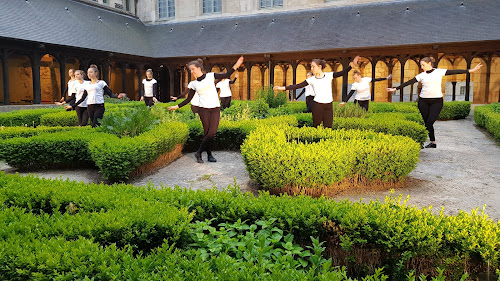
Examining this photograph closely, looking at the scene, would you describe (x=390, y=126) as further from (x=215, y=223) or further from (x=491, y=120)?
(x=215, y=223)

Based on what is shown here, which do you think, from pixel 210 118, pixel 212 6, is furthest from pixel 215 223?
A: pixel 212 6

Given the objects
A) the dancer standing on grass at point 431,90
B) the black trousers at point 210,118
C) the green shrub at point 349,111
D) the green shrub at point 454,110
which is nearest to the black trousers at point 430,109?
the dancer standing on grass at point 431,90

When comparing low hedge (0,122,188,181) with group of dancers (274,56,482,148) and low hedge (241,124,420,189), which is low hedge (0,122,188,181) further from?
group of dancers (274,56,482,148)

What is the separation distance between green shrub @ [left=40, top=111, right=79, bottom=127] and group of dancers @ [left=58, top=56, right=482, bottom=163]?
1001 mm

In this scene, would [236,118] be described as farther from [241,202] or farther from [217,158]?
[241,202]

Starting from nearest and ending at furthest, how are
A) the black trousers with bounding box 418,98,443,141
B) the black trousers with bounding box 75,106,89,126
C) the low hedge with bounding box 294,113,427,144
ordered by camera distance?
1. the low hedge with bounding box 294,113,427,144
2. the black trousers with bounding box 418,98,443,141
3. the black trousers with bounding box 75,106,89,126

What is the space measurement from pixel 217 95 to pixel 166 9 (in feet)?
83.7

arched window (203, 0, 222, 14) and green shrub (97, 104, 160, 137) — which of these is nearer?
green shrub (97, 104, 160, 137)

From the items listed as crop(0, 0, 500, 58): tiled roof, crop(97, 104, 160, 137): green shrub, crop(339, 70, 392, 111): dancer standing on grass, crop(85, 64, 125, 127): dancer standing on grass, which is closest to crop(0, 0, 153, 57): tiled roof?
crop(0, 0, 500, 58): tiled roof

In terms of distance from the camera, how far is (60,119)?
37.1 ft

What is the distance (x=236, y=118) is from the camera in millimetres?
11438

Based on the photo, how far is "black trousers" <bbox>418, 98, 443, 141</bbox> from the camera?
28.9 feet

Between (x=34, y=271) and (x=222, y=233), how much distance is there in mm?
1271

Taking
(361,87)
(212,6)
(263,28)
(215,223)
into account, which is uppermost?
(212,6)
